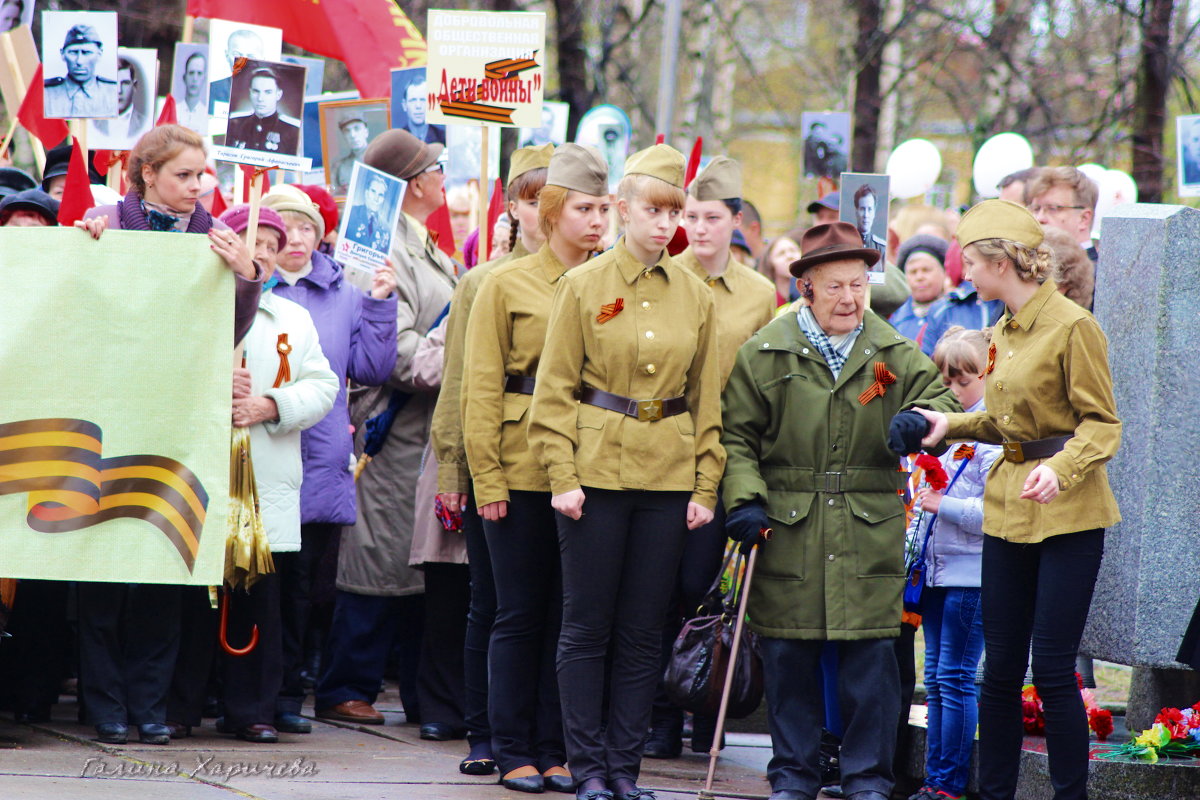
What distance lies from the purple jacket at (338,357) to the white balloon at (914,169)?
5410mm

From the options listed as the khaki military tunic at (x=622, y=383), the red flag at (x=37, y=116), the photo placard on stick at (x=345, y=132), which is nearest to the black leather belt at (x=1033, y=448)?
the khaki military tunic at (x=622, y=383)

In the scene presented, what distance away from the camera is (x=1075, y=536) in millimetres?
5309

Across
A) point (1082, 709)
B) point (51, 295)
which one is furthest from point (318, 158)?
point (1082, 709)

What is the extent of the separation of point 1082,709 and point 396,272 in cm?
349

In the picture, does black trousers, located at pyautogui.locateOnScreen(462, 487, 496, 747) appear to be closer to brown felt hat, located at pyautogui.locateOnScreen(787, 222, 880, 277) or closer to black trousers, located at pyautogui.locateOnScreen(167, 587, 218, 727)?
black trousers, located at pyautogui.locateOnScreen(167, 587, 218, 727)

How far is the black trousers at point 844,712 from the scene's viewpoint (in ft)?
18.1

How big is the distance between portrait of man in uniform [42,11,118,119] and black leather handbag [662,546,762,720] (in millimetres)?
3720

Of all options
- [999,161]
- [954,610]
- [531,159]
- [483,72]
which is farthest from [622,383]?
[999,161]

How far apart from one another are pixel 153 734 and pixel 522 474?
1753 mm

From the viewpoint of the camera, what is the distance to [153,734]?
6.11m

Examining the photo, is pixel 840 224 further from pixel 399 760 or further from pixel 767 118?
pixel 767 118

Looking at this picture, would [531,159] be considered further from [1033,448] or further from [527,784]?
[527,784]

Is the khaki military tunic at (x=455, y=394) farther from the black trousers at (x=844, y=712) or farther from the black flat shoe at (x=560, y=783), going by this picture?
the black trousers at (x=844, y=712)

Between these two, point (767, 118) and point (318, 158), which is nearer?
point (318, 158)
